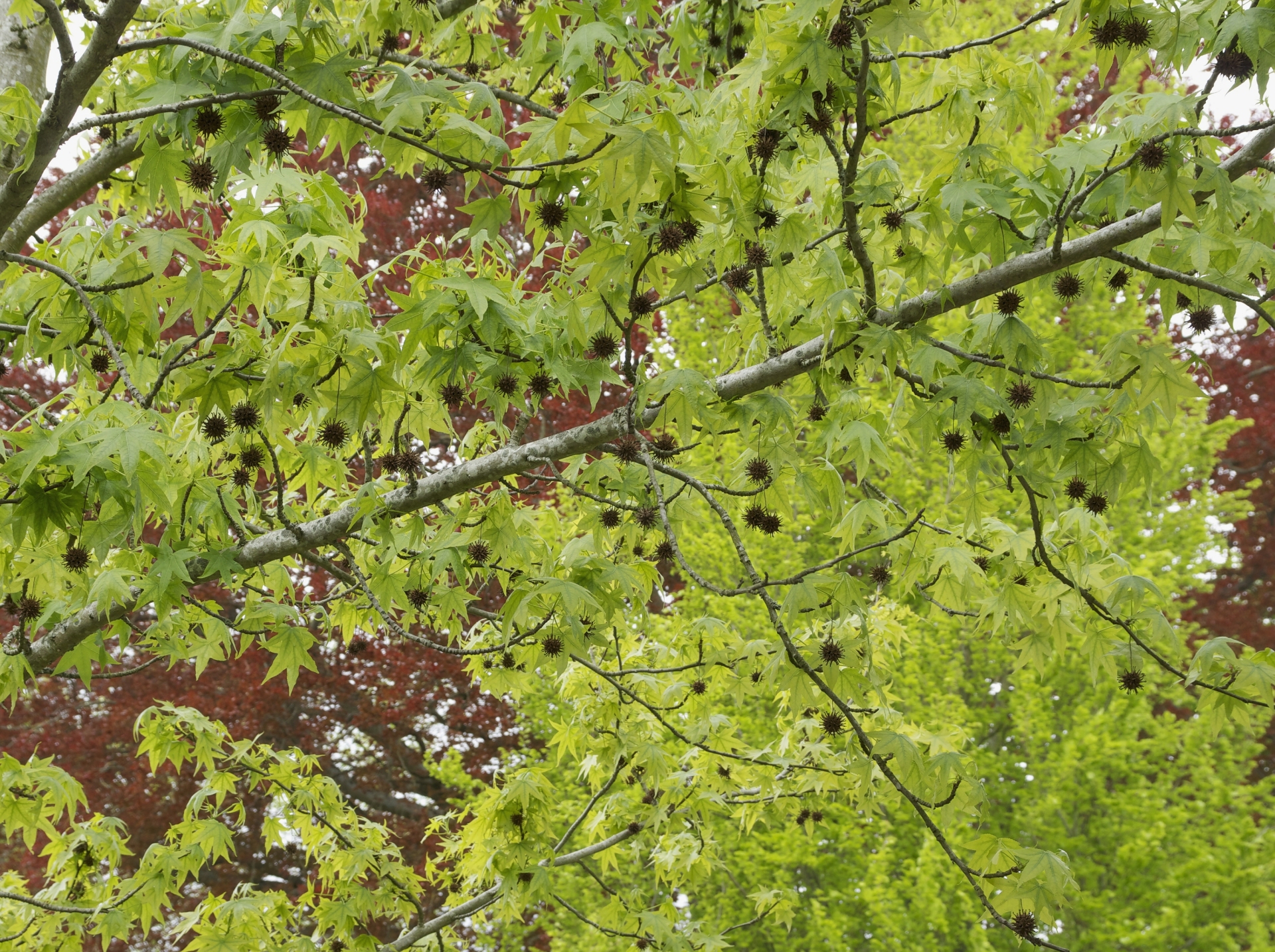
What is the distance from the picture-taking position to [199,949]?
505cm

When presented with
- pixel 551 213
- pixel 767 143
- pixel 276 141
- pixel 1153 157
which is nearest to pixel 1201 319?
pixel 1153 157

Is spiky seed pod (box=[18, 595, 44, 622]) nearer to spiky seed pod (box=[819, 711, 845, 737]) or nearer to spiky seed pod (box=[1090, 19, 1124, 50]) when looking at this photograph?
spiky seed pod (box=[819, 711, 845, 737])

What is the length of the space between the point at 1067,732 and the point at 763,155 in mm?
6341

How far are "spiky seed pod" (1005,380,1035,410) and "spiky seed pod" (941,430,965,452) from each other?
220mm

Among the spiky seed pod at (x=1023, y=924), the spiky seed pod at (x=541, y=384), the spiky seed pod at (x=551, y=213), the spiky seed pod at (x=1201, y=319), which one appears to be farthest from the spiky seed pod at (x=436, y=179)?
the spiky seed pod at (x=1023, y=924)

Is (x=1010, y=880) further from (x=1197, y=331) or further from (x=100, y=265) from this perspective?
(x=100, y=265)

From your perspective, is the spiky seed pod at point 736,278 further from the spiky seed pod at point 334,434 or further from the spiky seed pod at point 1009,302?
Result: the spiky seed pod at point 334,434

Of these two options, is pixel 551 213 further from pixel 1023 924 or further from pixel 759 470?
pixel 1023 924

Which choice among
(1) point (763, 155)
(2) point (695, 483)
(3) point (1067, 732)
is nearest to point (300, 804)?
(2) point (695, 483)

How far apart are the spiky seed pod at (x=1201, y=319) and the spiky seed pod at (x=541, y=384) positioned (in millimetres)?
2298

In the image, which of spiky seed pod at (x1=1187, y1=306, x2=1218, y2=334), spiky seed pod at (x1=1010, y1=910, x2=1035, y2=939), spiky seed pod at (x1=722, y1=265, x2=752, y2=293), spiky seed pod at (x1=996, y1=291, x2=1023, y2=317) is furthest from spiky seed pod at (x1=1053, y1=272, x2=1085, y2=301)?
spiky seed pod at (x1=1010, y1=910, x2=1035, y2=939)

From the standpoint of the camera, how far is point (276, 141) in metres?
3.26

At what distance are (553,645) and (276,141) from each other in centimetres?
214

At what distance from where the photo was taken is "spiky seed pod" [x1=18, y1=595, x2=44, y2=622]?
13.8ft
